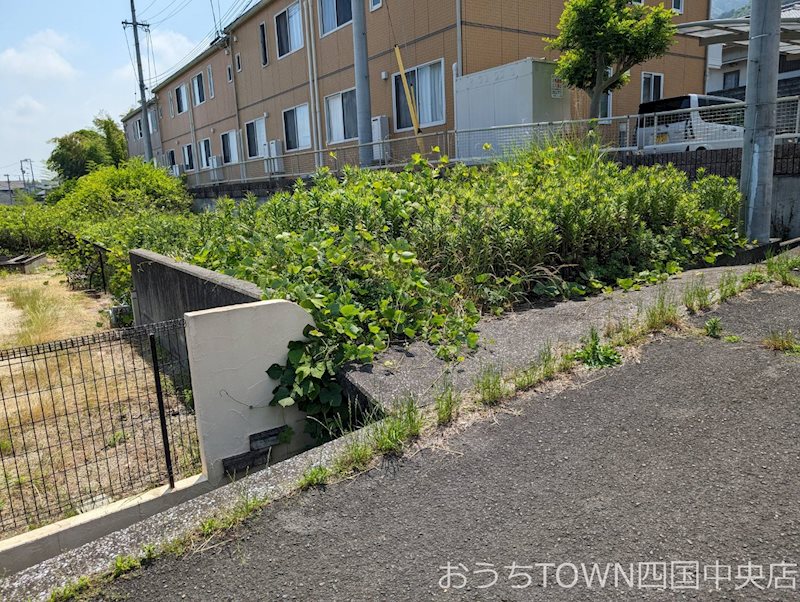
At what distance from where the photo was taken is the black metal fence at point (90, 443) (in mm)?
3789

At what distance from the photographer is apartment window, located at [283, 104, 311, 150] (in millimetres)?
19391

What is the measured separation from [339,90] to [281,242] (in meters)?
12.9

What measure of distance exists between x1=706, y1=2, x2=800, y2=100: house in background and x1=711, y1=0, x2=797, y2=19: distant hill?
1.11 m

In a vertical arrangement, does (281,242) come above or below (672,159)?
below

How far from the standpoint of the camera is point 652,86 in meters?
16.4

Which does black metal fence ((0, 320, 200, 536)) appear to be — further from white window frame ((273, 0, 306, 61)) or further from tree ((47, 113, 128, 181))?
tree ((47, 113, 128, 181))

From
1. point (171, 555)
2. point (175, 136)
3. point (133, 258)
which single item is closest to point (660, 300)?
point (171, 555)

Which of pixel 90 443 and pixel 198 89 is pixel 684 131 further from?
pixel 198 89

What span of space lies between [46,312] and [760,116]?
10.4m

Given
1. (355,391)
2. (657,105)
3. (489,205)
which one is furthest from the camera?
(657,105)

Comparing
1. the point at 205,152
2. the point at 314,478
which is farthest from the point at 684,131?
the point at 205,152

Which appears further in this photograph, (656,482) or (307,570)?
(656,482)

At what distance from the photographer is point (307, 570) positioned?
89.8 inches

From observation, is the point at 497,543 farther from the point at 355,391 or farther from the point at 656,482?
the point at 355,391
